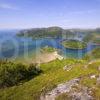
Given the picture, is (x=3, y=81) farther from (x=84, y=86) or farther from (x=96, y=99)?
(x=96, y=99)

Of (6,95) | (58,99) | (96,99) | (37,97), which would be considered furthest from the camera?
(6,95)

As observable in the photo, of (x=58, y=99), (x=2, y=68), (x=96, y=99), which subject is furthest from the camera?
(x=2, y=68)

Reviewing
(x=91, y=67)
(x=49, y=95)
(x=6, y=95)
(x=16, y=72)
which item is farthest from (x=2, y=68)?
(x=49, y=95)

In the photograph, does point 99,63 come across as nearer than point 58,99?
No

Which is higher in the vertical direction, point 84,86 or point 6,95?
point 84,86

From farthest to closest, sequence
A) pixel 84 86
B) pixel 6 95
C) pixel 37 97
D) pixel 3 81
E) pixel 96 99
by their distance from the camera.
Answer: pixel 3 81 < pixel 6 95 < pixel 37 97 < pixel 84 86 < pixel 96 99

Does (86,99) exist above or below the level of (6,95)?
above

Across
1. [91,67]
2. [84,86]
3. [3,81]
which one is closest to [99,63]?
[91,67]

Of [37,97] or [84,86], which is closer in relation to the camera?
[84,86]

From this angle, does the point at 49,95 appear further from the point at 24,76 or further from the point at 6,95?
the point at 24,76
